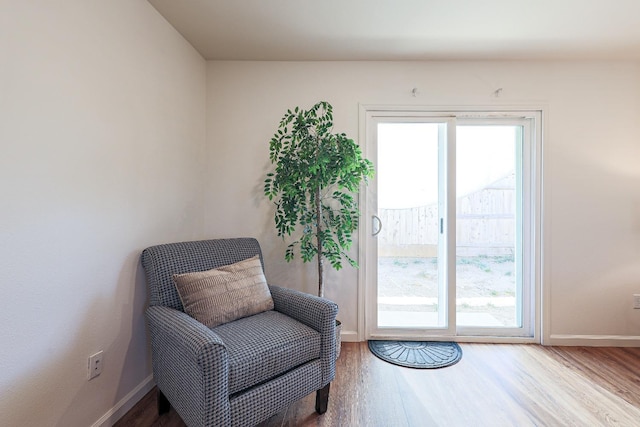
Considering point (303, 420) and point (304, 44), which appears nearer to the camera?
point (303, 420)

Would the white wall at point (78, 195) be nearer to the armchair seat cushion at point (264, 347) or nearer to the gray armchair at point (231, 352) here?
the gray armchair at point (231, 352)

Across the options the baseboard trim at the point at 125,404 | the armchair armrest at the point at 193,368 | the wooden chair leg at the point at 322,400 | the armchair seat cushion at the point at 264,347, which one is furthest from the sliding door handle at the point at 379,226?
the baseboard trim at the point at 125,404

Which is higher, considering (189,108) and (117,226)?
(189,108)

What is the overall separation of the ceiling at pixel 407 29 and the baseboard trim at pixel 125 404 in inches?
92.7

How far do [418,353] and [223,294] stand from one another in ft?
5.24

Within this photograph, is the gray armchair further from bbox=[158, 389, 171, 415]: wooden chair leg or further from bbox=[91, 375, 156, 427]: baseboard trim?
bbox=[91, 375, 156, 427]: baseboard trim

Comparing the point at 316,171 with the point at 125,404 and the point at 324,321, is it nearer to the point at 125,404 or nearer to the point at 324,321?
the point at 324,321

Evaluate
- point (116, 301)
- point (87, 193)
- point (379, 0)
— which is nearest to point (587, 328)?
point (379, 0)

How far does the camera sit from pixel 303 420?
1.47 m

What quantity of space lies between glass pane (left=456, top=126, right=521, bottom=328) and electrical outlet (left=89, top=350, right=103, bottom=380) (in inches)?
101

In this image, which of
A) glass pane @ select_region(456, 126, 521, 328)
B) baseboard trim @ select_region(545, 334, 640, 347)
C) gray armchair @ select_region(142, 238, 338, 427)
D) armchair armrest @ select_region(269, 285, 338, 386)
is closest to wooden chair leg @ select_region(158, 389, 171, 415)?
gray armchair @ select_region(142, 238, 338, 427)

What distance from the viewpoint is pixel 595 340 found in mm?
2242

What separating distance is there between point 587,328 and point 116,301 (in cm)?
348

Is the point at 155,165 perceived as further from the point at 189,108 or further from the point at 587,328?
the point at 587,328
